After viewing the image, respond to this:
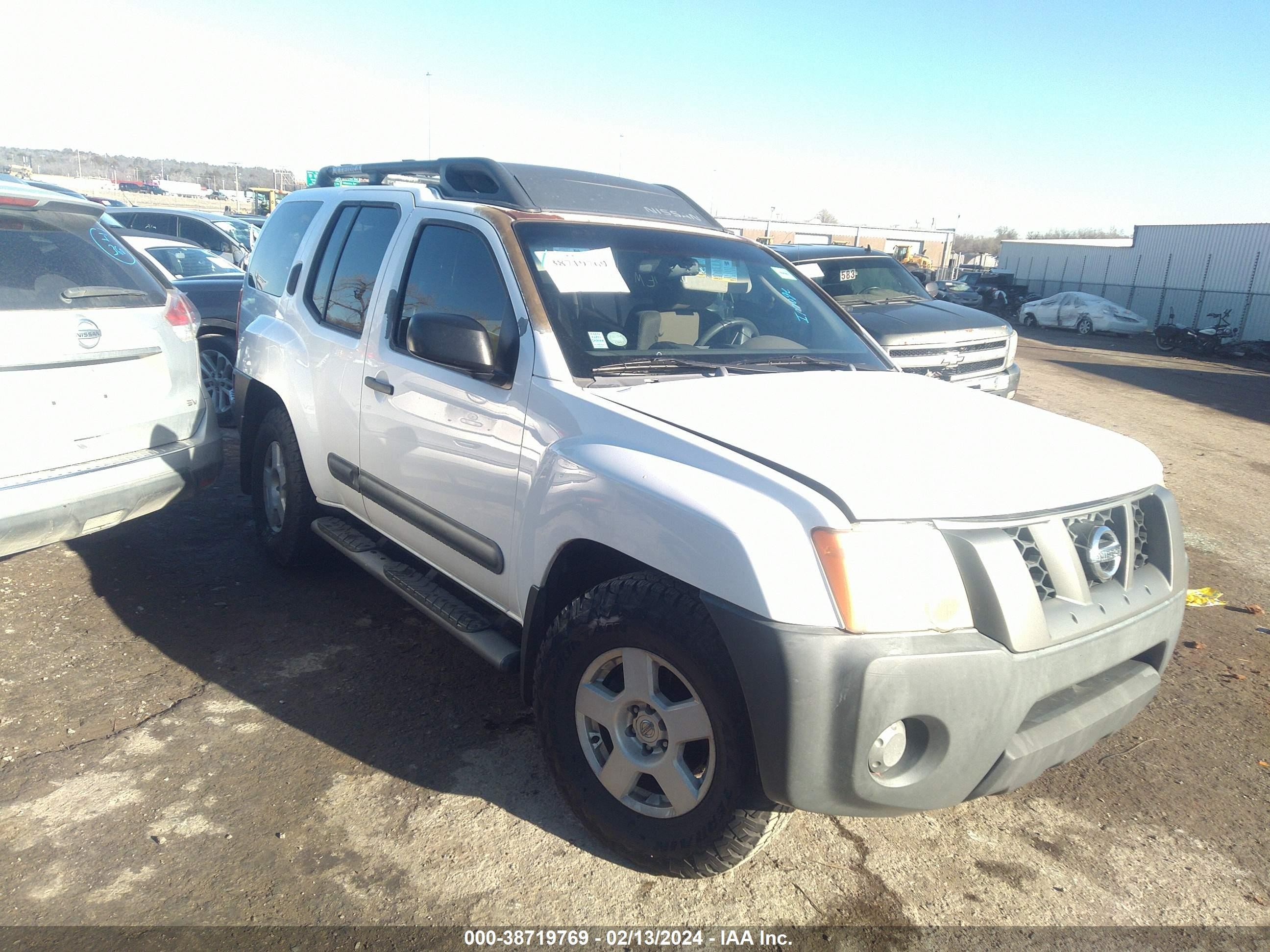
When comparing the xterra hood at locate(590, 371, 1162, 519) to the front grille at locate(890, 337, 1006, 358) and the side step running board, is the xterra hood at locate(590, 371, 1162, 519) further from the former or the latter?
A: the front grille at locate(890, 337, 1006, 358)

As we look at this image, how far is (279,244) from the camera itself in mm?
4871

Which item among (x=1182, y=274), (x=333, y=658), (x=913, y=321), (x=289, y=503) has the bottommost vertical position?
(x=333, y=658)

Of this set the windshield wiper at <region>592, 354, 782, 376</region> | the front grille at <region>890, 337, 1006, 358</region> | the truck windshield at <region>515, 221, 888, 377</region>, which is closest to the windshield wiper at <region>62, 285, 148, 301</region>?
the truck windshield at <region>515, 221, 888, 377</region>

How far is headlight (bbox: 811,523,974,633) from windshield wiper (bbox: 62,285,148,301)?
355 centimetres

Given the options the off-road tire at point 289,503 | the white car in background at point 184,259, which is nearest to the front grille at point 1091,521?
the off-road tire at point 289,503

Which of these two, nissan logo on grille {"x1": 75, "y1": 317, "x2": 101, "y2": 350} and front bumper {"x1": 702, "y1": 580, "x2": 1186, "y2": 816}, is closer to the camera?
front bumper {"x1": 702, "y1": 580, "x2": 1186, "y2": 816}

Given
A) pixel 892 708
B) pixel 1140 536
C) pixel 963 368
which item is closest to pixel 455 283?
pixel 892 708

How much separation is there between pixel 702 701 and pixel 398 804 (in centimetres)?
125

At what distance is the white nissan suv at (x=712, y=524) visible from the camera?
2.06m

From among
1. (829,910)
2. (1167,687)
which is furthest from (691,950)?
(1167,687)

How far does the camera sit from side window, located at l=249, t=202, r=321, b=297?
185 inches

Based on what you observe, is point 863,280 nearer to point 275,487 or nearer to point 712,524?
point 275,487

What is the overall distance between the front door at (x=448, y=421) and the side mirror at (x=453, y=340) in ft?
0.18

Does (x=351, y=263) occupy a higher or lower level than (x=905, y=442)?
higher
